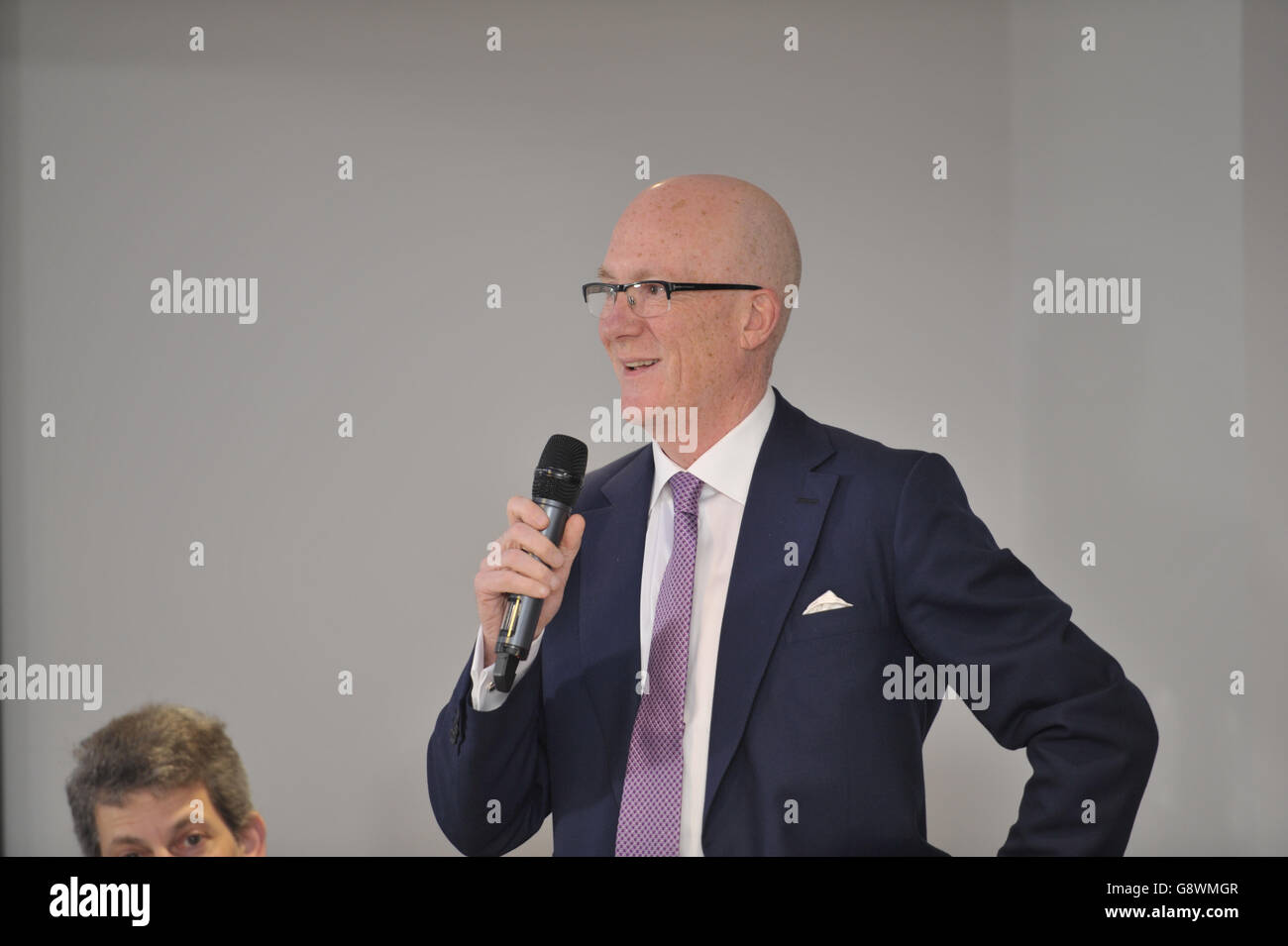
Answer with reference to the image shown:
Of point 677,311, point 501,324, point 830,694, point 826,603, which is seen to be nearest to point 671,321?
point 677,311

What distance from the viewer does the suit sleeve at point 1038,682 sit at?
1.77 meters

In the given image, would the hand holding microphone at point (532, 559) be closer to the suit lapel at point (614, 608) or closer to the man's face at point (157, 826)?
the suit lapel at point (614, 608)

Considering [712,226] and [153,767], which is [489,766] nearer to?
[153,767]

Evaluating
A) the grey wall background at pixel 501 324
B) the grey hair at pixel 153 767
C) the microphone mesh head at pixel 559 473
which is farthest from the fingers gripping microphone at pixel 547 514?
the grey wall background at pixel 501 324

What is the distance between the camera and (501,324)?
11.1ft

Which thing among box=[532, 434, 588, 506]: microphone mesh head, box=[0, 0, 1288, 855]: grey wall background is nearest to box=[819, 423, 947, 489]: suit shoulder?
box=[532, 434, 588, 506]: microphone mesh head

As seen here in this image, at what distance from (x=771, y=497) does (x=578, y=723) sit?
18.9 inches

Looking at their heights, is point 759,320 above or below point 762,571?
above

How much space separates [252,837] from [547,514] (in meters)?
1.04

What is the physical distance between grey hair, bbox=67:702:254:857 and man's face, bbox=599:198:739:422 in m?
1.01

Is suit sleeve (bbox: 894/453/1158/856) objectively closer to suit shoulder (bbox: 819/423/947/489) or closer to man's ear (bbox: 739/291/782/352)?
suit shoulder (bbox: 819/423/947/489)

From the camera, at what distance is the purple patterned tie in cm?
184

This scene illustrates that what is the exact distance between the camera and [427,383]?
338 centimetres

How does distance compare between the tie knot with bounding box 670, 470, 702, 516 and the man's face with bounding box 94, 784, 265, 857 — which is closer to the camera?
the tie knot with bounding box 670, 470, 702, 516
